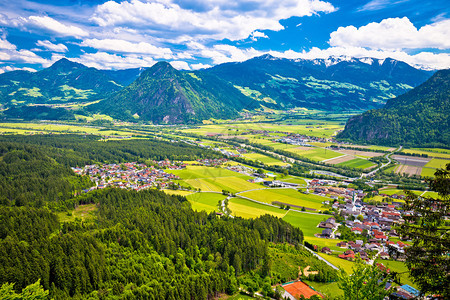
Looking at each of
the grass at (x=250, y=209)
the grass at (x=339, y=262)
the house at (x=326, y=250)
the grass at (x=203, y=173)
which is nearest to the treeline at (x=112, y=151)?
the grass at (x=203, y=173)

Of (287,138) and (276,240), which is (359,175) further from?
(287,138)

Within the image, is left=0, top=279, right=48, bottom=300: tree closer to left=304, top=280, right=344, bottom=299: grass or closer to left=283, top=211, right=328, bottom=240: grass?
left=304, top=280, right=344, bottom=299: grass

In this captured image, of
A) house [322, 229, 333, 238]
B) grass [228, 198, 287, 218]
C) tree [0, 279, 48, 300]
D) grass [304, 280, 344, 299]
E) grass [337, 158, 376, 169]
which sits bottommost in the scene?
grass [304, 280, 344, 299]

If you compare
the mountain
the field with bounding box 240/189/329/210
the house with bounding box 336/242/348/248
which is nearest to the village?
the field with bounding box 240/189/329/210

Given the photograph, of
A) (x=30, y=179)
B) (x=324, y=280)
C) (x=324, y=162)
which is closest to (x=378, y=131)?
(x=324, y=162)

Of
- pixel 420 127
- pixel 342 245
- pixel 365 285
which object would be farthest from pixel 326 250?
pixel 420 127

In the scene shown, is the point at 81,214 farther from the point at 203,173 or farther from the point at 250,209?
the point at 203,173

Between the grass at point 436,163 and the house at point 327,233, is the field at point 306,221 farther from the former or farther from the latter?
the grass at point 436,163
